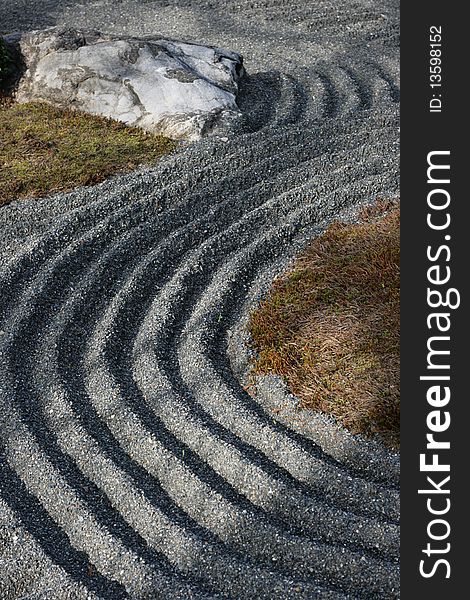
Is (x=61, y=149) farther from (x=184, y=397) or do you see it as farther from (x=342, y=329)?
(x=342, y=329)

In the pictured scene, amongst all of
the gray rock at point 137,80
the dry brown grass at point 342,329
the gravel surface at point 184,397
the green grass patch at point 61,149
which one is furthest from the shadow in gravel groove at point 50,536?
the gray rock at point 137,80

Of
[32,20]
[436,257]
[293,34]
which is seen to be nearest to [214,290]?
[436,257]

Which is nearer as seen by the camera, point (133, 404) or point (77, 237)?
point (133, 404)

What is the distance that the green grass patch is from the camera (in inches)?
496

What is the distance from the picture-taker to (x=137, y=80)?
14.6 meters

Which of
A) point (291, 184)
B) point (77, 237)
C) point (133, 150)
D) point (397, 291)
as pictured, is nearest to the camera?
point (397, 291)

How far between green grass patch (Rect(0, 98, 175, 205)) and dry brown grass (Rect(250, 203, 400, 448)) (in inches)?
148

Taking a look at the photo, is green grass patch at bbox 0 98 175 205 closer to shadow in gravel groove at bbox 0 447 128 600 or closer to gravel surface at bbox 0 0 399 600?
gravel surface at bbox 0 0 399 600

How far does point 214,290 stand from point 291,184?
2.89 m

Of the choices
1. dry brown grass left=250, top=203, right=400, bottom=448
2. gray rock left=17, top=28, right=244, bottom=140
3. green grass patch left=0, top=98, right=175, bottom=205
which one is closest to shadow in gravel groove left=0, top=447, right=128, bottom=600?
dry brown grass left=250, top=203, right=400, bottom=448

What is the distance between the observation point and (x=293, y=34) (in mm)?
19375

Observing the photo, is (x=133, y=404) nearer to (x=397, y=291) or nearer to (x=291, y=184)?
(x=397, y=291)

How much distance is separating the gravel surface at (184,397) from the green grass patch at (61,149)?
0.49 meters

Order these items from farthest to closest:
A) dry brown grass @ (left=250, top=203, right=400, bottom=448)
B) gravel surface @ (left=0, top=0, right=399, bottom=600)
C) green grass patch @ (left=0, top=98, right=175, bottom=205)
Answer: green grass patch @ (left=0, top=98, right=175, bottom=205) → dry brown grass @ (left=250, top=203, right=400, bottom=448) → gravel surface @ (left=0, top=0, right=399, bottom=600)
